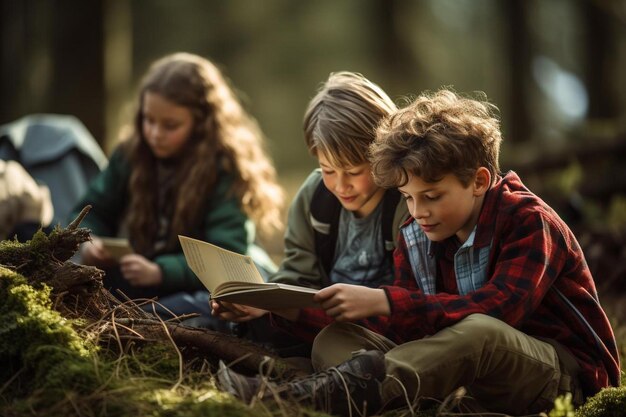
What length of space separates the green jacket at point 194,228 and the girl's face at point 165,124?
10.5 inches

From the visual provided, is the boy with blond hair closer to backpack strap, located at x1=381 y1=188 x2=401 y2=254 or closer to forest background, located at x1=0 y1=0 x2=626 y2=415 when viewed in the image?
backpack strap, located at x1=381 y1=188 x2=401 y2=254

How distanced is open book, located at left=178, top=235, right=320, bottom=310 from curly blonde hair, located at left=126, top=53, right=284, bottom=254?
148 centimetres

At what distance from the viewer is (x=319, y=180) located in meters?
3.62

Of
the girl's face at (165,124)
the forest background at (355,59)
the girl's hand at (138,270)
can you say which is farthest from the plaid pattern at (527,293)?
the forest background at (355,59)

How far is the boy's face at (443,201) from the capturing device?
2.85 metres

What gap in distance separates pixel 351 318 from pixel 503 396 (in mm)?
523

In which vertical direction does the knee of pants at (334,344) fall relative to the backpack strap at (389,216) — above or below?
below

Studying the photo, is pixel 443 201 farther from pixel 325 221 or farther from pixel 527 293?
pixel 325 221

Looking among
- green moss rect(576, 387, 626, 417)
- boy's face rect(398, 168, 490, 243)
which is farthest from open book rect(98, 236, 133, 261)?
green moss rect(576, 387, 626, 417)

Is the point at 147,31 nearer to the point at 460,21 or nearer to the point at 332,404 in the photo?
the point at 460,21

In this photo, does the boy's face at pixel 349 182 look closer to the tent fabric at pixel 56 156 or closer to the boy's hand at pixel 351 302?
the boy's hand at pixel 351 302

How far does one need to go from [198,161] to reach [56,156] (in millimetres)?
1332

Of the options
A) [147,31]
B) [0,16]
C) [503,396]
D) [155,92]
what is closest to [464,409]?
[503,396]

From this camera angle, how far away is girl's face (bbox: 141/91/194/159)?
4531 millimetres
